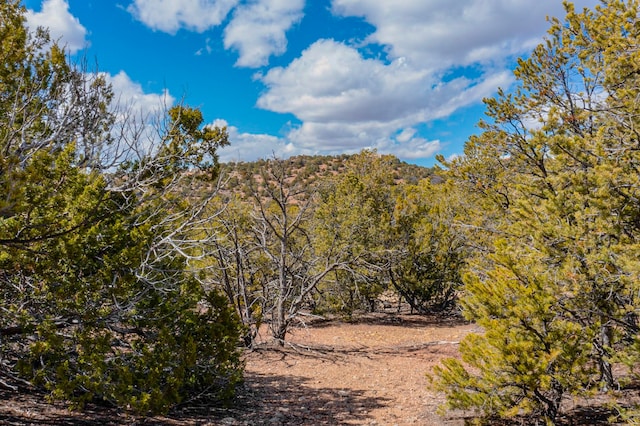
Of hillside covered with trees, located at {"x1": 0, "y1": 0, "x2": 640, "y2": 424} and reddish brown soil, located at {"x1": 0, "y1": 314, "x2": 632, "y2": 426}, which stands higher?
hillside covered with trees, located at {"x1": 0, "y1": 0, "x2": 640, "y2": 424}

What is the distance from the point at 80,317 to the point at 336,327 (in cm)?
1081

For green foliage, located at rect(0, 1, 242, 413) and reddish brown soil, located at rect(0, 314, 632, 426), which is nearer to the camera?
green foliage, located at rect(0, 1, 242, 413)

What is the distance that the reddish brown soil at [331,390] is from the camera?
213 inches

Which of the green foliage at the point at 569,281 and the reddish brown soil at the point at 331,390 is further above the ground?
the green foliage at the point at 569,281

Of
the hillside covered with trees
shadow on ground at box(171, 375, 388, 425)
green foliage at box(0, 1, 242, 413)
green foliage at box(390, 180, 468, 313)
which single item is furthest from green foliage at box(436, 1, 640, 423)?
green foliage at box(390, 180, 468, 313)

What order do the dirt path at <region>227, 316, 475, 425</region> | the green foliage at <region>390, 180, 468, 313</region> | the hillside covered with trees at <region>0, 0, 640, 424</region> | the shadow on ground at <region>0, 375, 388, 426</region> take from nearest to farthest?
the hillside covered with trees at <region>0, 0, 640, 424</region> → the shadow on ground at <region>0, 375, 388, 426</region> → the dirt path at <region>227, 316, 475, 425</region> → the green foliage at <region>390, 180, 468, 313</region>

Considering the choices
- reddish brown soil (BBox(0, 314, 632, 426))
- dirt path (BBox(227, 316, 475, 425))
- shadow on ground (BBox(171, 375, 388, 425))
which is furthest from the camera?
dirt path (BBox(227, 316, 475, 425))

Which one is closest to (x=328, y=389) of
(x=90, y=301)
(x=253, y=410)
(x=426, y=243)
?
(x=253, y=410)

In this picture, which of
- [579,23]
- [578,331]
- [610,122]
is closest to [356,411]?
[578,331]

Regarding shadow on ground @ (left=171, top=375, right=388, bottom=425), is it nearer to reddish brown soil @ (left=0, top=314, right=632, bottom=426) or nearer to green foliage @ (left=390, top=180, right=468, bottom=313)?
reddish brown soil @ (left=0, top=314, right=632, bottom=426)

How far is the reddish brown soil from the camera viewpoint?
5.41 meters

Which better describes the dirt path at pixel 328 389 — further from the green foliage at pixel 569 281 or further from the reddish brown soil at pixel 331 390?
the green foliage at pixel 569 281

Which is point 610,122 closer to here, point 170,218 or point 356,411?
point 356,411

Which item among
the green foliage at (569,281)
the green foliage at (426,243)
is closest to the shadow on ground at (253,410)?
the green foliage at (569,281)
